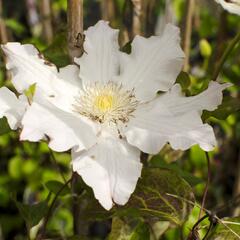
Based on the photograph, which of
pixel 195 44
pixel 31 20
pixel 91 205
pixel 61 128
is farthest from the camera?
pixel 195 44

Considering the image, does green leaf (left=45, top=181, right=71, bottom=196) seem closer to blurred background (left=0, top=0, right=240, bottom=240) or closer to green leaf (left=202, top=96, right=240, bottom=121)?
blurred background (left=0, top=0, right=240, bottom=240)

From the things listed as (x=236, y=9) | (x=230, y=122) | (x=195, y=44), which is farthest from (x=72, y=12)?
(x=195, y=44)

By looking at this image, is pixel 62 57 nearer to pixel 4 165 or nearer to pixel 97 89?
pixel 97 89

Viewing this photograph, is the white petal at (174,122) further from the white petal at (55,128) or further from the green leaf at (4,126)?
the green leaf at (4,126)

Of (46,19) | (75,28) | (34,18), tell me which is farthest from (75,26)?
(34,18)

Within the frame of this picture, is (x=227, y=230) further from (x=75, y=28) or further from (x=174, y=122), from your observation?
(x=75, y=28)

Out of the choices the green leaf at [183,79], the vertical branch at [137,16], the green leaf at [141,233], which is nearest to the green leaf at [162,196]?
the green leaf at [141,233]
